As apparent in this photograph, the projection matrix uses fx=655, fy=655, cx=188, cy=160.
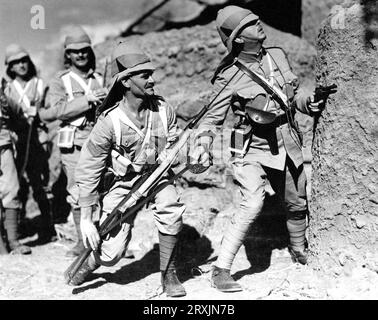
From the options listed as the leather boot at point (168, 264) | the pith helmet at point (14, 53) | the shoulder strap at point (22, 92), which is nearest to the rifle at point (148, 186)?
the leather boot at point (168, 264)

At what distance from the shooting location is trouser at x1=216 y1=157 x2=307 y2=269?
5.22 meters

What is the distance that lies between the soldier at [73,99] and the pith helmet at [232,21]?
1.67m

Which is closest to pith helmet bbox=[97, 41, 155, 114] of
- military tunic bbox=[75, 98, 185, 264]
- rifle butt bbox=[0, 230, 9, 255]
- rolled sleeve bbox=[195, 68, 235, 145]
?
military tunic bbox=[75, 98, 185, 264]

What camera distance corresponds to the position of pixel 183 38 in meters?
8.44

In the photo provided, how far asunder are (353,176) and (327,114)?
532mm

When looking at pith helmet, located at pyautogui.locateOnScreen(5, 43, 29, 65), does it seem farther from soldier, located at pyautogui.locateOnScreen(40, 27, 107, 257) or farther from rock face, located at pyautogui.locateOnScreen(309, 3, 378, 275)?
rock face, located at pyautogui.locateOnScreen(309, 3, 378, 275)

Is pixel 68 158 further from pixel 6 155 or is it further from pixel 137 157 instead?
pixel 137 157

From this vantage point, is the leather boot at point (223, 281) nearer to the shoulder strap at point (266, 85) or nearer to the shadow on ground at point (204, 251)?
the shadow on ground at point (204, 251)

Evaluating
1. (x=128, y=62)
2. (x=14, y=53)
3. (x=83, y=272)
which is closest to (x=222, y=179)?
(x=83, y=272)

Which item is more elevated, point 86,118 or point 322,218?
point 86,118

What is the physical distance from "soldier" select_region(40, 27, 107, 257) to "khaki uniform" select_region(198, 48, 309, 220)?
1.68 m

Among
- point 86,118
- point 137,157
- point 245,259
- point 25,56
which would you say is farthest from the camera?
point 25,56

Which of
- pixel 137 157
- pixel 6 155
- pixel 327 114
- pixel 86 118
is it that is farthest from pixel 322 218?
pixel 6 155

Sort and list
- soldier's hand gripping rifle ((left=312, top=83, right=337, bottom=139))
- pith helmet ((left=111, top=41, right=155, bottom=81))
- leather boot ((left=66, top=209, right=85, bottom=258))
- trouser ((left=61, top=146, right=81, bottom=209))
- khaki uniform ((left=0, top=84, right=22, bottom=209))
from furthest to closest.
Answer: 1. khaki uniform ((left=0, top=84, right=22, bottom=209))
2. leather boot ((left=66, top=209, right=85, bottom=258))
3. trouser ((left=61, top=146, right=81, bottom=209))
4. pith helmet ((left=111, top=41, right=155, bottom=81))
5. soldier's hand gripping rifle ((left=312, top=83, right=337, bottom=139))
